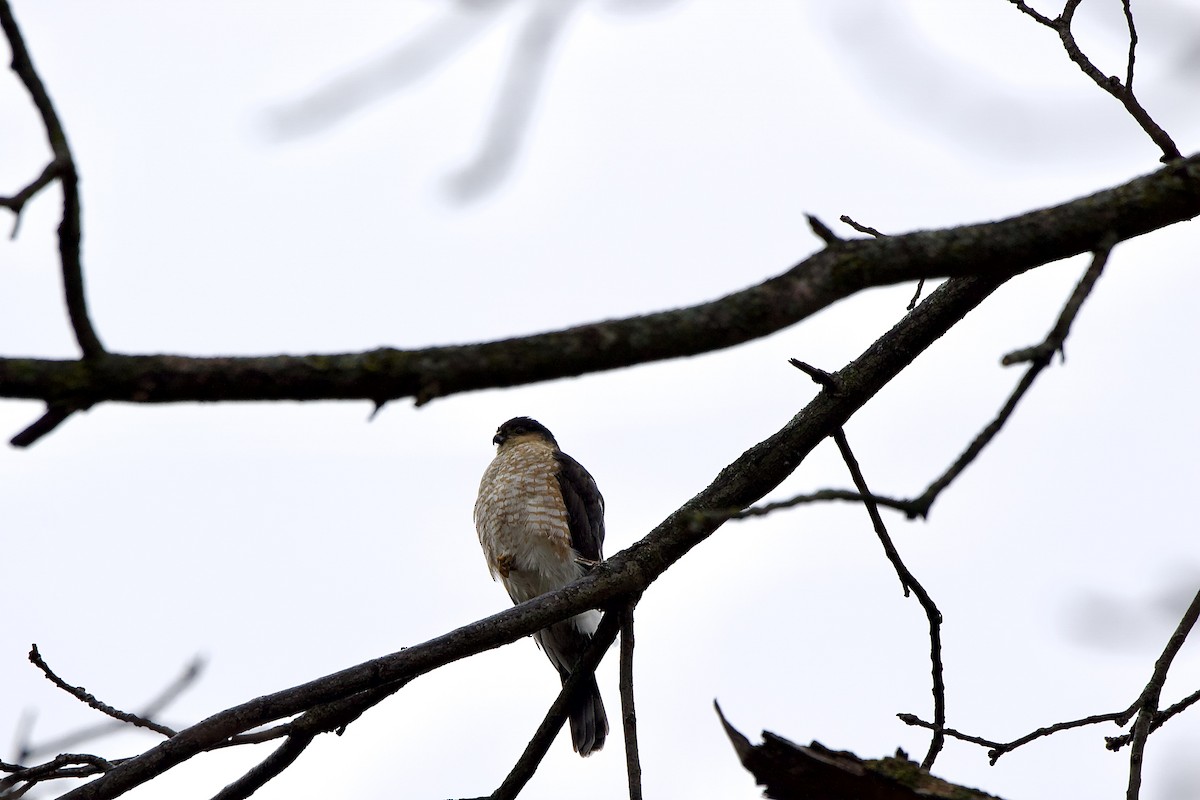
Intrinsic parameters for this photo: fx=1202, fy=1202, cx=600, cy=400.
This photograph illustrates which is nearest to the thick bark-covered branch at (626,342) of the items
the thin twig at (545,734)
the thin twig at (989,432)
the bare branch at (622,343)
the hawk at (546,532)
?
the bare branch at (622,343)

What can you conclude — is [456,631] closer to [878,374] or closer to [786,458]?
[786,458]

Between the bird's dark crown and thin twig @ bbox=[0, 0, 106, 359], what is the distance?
7.62 metres

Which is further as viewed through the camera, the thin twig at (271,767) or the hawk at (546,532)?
the hawk at (546,532)

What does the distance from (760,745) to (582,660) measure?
1.99m

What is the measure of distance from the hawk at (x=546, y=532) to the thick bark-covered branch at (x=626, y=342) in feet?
18.6

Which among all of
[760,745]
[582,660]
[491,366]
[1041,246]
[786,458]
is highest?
[786,458]

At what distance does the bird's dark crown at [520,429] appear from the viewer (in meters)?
9.62

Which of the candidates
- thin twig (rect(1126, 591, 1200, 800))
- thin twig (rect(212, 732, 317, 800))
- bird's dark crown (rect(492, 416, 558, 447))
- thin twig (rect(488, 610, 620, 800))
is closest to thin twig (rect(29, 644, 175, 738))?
thin twig (rect(212, 732, 317, 800))

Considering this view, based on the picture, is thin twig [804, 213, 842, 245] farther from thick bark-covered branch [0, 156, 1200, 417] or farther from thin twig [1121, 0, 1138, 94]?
thin twig [1121, 0, 1138, 94]

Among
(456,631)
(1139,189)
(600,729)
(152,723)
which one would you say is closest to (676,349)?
(1139,189)

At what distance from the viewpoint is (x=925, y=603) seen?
150 inches

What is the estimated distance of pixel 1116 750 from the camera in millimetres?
3828

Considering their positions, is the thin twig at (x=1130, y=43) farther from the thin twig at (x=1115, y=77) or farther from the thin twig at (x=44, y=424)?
the thin twig at (x=44, y=424)

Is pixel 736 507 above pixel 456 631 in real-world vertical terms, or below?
above
